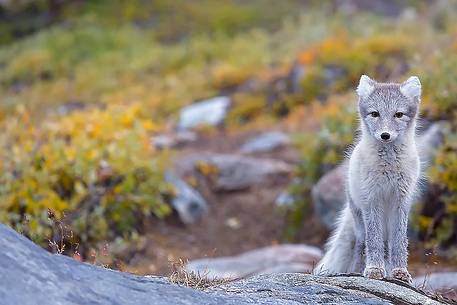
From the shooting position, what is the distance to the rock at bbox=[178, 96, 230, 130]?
56.6 ft

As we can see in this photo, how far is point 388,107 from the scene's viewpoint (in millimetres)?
5668

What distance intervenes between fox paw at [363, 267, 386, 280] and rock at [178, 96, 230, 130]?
38.5ft

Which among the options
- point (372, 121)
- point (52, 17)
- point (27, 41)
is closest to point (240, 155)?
point (372, 121)

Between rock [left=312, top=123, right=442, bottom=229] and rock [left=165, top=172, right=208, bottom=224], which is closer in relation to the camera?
rock [left=312, top=123, right=442, bottom=229]

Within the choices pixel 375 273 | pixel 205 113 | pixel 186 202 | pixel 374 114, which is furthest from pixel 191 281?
pixel 205 113

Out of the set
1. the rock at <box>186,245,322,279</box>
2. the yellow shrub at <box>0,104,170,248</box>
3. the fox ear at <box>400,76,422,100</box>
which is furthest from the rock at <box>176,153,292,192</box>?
the fox ear at <box>400,76,422,100</box>

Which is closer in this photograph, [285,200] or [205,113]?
[285,200]

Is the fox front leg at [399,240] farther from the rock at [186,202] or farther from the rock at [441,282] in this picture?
the rock at [186,202]

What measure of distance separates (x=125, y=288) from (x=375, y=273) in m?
2.20

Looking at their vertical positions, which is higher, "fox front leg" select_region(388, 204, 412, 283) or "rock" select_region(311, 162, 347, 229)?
"fox front leg" select_region(388, 204, 412, 283)

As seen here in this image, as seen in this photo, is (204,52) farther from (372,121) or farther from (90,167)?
(372,121)

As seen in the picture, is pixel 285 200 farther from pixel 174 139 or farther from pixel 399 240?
pixel 399 240

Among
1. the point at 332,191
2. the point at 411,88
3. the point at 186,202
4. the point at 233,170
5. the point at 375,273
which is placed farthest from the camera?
the point at 233,170

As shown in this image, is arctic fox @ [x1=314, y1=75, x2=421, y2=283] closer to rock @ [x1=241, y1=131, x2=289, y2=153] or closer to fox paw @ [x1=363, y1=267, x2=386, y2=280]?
fox paw @ [x1=363, y1=267, x2=386, y2=280]
